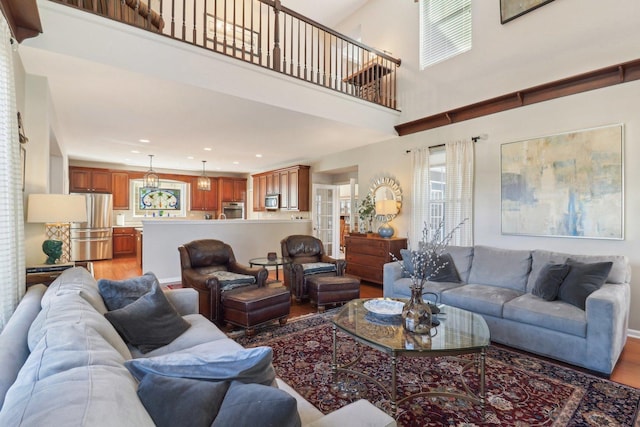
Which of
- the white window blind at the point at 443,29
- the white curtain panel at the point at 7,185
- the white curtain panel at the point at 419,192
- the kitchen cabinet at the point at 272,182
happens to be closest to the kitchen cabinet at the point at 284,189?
the kitchen cabinet at the point at 272,182

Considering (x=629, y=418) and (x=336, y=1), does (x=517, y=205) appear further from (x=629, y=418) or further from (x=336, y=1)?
(x=336, y=1)

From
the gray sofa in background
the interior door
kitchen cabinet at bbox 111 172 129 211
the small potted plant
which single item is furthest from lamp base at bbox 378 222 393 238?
kitchen cabinet at bbox 111 172 129 211

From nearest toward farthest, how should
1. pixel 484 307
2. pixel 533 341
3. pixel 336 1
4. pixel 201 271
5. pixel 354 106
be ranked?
1. pixel 533 341
2. pixel 484 307
3. pixel 201 271
4. pixel 354 106
5. pixel 336 1

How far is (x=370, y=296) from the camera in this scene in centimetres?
470

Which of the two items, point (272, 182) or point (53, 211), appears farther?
point (272, 182)

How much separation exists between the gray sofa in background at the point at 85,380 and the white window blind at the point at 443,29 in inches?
205

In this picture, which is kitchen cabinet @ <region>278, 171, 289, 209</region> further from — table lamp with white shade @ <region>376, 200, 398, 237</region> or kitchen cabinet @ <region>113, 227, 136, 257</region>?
kitchen cabinet @ <region>113, 227, 136, 257</region>

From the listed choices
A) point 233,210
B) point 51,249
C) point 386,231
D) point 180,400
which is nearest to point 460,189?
point 386,231

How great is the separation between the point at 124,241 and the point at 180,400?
29.3ft

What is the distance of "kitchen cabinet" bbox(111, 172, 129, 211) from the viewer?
8367mm

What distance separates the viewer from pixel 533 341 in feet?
8.93

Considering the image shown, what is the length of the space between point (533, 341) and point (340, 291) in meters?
2.03

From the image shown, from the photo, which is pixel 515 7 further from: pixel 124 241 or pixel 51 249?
pixel 124 241

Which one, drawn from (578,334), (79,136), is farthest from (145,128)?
(578,334)
